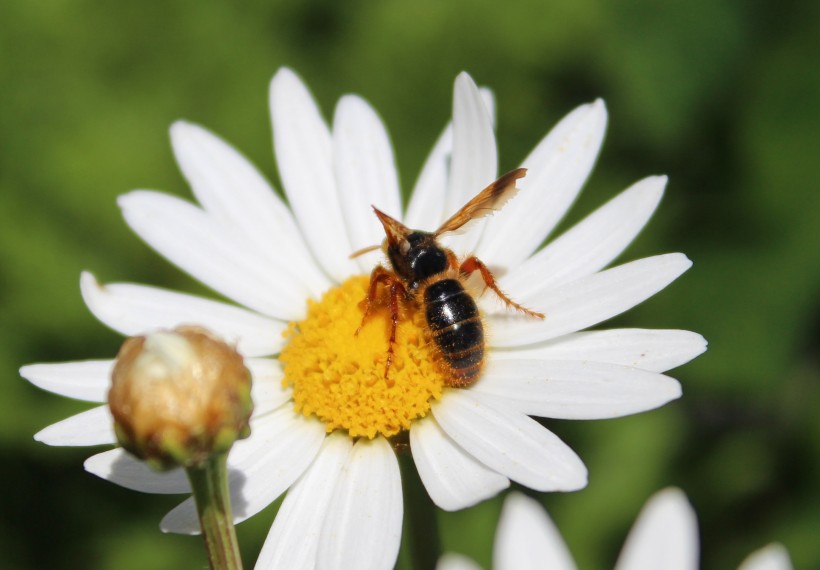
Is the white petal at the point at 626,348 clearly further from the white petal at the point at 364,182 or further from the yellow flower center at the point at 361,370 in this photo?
the white petal at the point at 364,182

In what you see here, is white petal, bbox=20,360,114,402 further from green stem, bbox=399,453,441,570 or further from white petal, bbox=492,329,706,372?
white petal, bbox=492,329,706,372

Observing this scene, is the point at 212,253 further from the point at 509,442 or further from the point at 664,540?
the point at 664,540

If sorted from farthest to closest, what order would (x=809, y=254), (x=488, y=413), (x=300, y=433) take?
1. (x=809, y=254)
2. (x=300, y=433)
3. (x=488, y=413)

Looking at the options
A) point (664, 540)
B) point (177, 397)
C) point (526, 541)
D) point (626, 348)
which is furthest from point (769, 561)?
point (177, 397)

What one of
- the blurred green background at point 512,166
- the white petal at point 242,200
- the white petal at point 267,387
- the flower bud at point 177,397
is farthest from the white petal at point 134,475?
the blurred green background at point 512,166

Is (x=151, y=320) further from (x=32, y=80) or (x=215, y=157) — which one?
(x=32, y=80)

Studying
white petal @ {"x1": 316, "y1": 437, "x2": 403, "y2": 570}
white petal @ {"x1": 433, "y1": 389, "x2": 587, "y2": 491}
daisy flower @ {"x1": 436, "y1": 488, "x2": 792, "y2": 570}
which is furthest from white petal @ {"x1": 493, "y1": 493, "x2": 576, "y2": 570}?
white petal @ {"x1": 316, "y1": 437, "x2": 403, "y2": 570}

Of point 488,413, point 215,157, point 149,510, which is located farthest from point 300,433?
point 149,510
